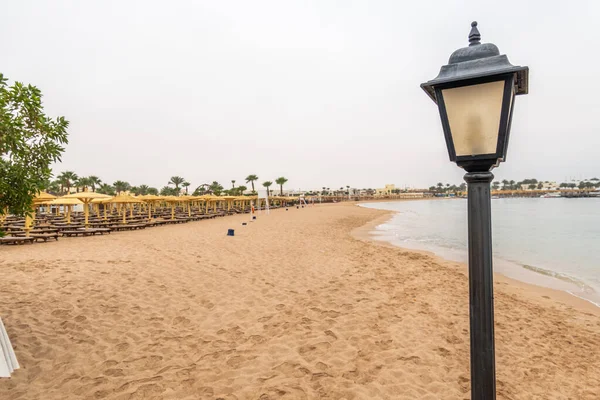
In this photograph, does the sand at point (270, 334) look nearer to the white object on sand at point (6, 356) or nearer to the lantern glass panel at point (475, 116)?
the white object on sand at point (6, 356)

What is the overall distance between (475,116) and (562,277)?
12.1 metres

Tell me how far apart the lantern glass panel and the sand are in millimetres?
2701

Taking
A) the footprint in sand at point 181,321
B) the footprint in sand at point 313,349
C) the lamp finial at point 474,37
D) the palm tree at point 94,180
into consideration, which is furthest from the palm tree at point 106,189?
the lamp finial at point 474,37

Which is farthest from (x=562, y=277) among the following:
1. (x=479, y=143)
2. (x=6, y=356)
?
(x=6, y=356)

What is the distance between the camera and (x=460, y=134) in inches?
61.1

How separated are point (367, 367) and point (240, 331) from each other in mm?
1869

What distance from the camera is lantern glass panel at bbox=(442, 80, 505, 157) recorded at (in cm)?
148

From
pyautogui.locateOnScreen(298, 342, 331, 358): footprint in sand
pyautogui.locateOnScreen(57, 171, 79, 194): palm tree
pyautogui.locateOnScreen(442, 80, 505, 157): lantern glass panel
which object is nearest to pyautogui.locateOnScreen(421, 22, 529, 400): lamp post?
pyautogui.locateOnScreen(442, 80, 505, 157): lantern glass panel

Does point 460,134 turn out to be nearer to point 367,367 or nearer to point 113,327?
point 367,367

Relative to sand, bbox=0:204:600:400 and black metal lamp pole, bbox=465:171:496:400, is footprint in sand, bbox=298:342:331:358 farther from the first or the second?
black metal lamp pole, bbox=465:171:496:400

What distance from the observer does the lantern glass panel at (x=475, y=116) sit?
1.48 meters

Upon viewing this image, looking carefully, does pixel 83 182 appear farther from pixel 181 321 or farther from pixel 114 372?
pixel 114 372

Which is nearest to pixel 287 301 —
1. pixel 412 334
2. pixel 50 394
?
pixel 412 334

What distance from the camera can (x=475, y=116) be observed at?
151 centimetres
